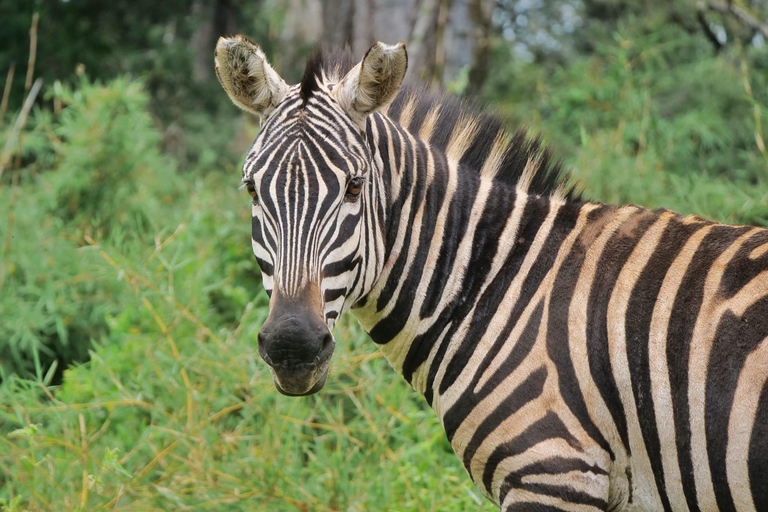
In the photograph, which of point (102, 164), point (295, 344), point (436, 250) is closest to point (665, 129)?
point (436, 250)

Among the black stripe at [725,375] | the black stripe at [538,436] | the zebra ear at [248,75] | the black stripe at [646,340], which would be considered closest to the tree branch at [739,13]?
the black stripe at [646,340]

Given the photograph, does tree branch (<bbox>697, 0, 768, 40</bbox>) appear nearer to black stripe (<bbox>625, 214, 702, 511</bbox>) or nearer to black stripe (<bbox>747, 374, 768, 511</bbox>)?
black stripe (<bbox>625, 214, 702, 511</bbox>)

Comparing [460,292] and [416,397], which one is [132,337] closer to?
[416,397]

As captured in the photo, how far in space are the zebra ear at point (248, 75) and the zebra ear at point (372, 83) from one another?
0.96 ft

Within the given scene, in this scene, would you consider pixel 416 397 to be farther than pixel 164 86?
Result: No

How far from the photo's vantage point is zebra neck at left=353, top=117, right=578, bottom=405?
11.1ft

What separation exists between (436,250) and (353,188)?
585mm

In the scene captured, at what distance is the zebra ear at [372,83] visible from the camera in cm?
310

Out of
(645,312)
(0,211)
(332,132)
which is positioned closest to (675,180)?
(645,312)

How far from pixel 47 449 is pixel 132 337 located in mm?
975

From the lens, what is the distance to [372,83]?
3.18 m

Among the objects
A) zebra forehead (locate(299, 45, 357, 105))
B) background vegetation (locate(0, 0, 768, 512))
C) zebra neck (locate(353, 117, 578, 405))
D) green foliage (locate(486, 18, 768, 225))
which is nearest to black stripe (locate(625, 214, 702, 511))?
zebra neck (locate(353, 117, 578, 405))

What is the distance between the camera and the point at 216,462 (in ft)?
16.4

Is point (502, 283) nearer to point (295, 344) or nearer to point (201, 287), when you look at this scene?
point (295, 344)
